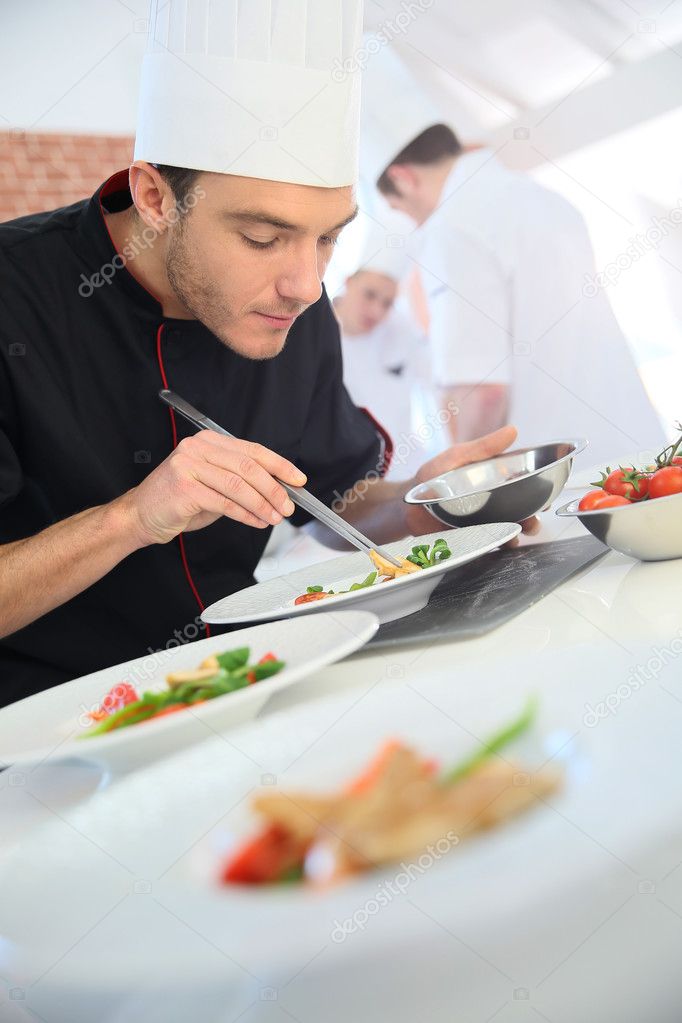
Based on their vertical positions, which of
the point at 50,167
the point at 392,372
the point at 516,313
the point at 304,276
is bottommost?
the point at 392,372

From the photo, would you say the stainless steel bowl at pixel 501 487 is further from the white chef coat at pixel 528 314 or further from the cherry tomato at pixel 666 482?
the white chef coat at pixel 528 314

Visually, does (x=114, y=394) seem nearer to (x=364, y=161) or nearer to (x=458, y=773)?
(x=458, y=773)

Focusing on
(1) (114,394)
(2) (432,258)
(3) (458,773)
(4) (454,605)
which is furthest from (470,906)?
(2) (432,258)

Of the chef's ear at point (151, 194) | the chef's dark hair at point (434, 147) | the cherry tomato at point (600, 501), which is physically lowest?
the cherry tomato at point (600, 501)

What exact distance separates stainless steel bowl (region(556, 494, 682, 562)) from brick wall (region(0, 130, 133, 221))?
3.77 meters

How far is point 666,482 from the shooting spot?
1.16 m

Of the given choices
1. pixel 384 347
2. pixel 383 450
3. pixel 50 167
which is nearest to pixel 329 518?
pixel 383 450

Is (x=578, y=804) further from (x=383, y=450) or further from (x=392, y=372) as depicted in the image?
(x=392, y=372)

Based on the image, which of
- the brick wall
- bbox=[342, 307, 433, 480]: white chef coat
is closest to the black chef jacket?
bbox=[342, 307, 433, 480]: white chef coat

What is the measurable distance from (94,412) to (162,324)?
0.18 metres

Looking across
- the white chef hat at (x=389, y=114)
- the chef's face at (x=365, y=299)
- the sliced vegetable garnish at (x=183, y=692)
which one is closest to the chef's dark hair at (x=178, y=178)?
the sliced vegetable garnish at (x=183, y=692)

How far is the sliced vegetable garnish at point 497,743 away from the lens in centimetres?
67

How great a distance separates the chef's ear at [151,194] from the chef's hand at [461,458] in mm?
576

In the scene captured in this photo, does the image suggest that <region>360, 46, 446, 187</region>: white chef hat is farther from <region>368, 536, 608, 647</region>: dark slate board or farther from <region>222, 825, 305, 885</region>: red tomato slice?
<region>222, 825, 305, 885</region>: red tomato slice
